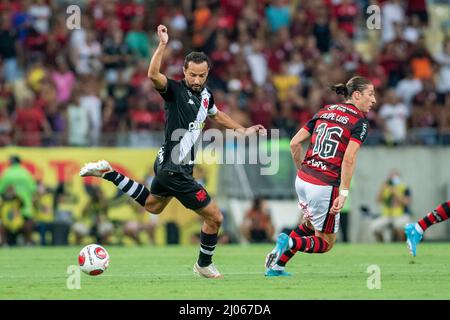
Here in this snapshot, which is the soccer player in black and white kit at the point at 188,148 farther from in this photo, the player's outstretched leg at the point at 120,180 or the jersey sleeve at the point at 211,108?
the player's outstretched leg at the point at 120,180

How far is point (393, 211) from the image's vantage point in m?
25.3

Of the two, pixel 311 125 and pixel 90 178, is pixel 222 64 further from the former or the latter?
pixel 311 125

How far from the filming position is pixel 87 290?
1227 centimetres

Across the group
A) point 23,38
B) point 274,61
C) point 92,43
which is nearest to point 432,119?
point 274,61

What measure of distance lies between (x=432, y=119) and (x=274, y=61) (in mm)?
4109

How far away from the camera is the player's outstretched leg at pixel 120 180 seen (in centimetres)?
1398

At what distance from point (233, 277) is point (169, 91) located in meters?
2.51

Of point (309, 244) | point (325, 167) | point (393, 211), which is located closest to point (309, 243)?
point (309, 244)

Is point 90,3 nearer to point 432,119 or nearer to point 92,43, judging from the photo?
point 92,43

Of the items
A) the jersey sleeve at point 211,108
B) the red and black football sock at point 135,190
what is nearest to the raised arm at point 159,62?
the jersey sleeve at point 211,108

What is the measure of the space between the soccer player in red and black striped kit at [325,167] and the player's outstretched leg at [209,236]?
71 centimetres

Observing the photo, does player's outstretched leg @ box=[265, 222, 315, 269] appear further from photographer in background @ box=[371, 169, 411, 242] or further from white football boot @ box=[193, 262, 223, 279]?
photographer in background @ box=[371, 169, 411, 242]

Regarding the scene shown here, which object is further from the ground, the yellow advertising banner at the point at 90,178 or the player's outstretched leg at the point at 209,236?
the player's outstretched leg at the point at 209,236

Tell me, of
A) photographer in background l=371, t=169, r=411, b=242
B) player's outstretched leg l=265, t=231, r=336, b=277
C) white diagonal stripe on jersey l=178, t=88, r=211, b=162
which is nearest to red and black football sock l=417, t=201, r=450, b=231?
player's outstretched leg l=265, t=231, r=336, b=277
